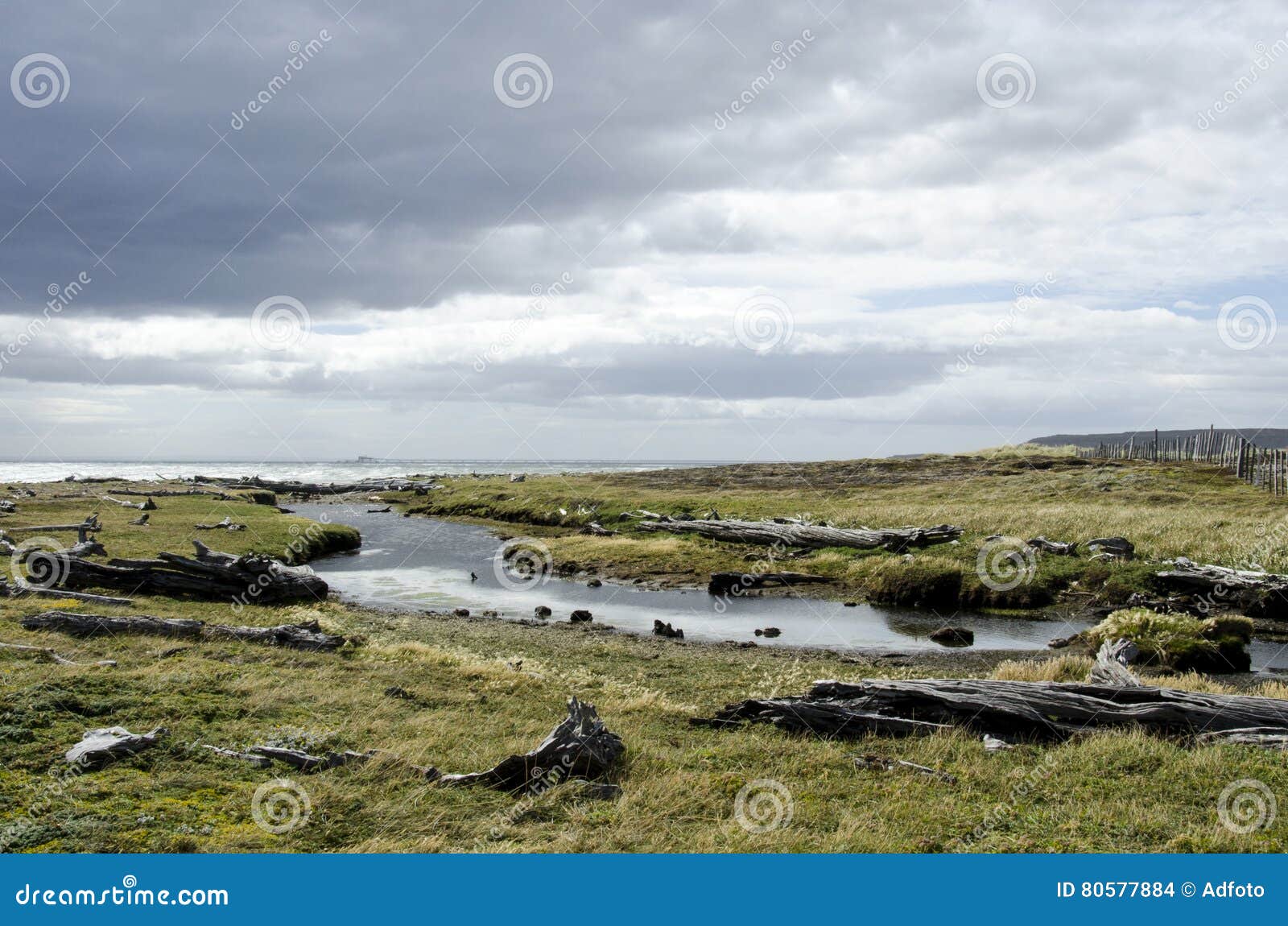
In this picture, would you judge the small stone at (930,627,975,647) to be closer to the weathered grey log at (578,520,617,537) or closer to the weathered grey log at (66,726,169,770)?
the weathered grey log at (66,726,169,770)

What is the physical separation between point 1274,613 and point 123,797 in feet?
115

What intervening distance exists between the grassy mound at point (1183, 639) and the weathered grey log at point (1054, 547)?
40.3 feet

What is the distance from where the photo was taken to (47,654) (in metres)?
15.4

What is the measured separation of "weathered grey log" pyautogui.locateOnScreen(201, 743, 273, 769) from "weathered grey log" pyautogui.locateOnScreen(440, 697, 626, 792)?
2.66 m

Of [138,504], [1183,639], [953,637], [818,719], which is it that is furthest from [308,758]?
[138,504]

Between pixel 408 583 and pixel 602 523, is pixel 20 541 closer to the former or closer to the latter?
pixel 408 583

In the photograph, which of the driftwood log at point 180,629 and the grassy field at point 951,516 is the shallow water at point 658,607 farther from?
the driftwood log at point 180,629

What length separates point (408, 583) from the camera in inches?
1510

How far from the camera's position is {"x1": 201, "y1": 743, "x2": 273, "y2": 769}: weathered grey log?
1092 cm

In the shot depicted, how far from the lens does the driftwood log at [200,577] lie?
26062mm

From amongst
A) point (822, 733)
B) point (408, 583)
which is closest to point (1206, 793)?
point (822, 733)

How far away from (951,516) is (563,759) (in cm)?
4346

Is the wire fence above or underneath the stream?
above

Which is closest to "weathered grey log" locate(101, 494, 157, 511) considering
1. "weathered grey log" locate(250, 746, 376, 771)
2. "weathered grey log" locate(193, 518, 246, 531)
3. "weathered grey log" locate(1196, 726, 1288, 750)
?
"weathered grey log" locate(193, 518, 246, 531)
